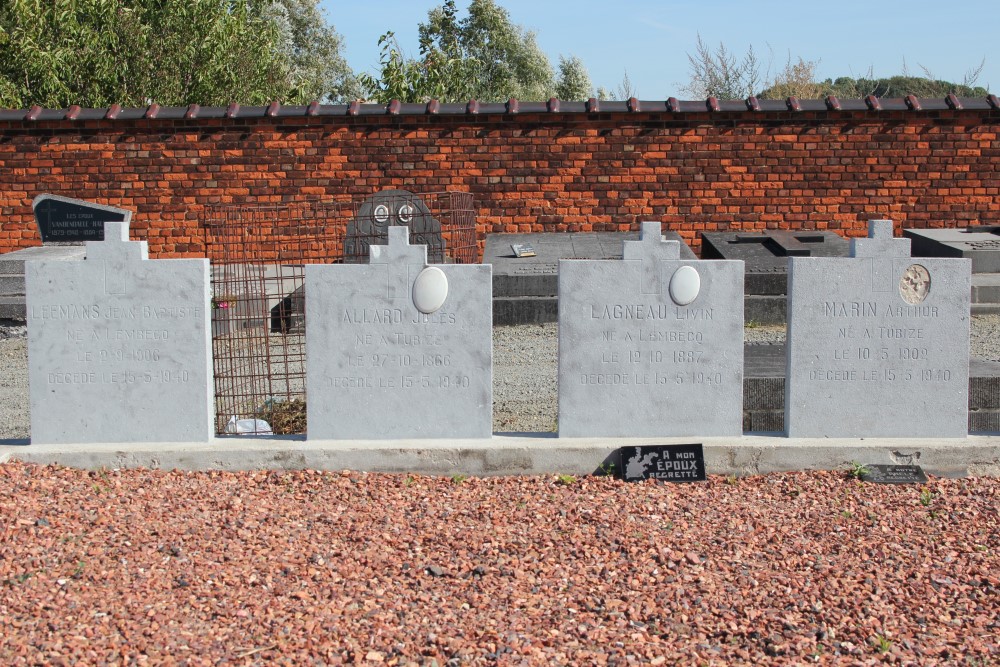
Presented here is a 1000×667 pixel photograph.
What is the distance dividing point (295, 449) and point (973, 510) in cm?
355

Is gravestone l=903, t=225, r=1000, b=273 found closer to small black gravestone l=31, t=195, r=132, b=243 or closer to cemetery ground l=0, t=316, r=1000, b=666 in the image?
cemetery ground l=0, t=316, r=1000, b=666

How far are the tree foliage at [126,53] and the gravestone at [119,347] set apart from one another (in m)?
14.2

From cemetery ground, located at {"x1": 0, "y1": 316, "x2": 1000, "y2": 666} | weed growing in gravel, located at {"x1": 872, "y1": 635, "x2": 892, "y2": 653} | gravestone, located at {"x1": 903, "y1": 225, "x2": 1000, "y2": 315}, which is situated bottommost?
weed growing in gravel, located at {"x1": 872, "y1": 635, "x2": 892, "y2": 653}

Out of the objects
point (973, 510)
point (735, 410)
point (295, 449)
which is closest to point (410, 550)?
point (295, 449)

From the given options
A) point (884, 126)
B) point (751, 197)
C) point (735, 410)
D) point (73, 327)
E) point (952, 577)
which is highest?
point (884, 126)

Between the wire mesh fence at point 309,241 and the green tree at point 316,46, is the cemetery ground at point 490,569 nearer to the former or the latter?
the wire mesh fence at point 309,241

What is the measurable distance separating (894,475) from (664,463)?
1.26 meters

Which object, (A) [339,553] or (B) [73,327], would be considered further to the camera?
(B) [73,327]

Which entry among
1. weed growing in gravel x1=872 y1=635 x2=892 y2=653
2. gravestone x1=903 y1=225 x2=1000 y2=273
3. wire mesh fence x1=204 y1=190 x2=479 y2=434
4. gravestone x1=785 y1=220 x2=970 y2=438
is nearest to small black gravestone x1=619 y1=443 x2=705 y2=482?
gravestone x1=785 y1=220 x2=970 y2=438

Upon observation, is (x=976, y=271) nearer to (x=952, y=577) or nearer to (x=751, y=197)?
(x=751, y=197)

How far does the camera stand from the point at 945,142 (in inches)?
570

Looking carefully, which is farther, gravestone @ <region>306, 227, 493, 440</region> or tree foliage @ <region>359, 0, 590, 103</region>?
tree foliage @ <region>359, 0, 590, 103</region>

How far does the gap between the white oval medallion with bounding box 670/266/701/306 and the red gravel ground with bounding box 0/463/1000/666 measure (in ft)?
3.37

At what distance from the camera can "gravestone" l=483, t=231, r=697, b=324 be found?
11.4m
